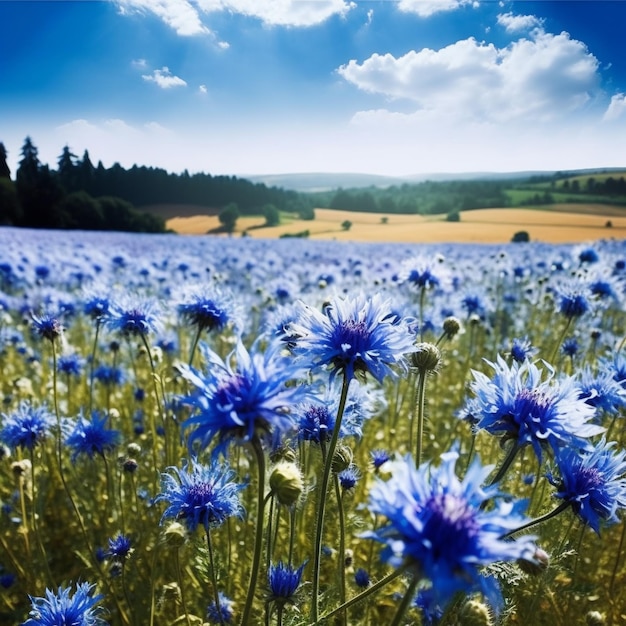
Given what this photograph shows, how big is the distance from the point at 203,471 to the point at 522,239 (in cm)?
1937

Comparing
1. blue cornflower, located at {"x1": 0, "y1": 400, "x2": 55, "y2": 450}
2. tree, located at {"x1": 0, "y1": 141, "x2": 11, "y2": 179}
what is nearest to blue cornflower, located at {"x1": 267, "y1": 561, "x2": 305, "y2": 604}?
blue cornflower, located at {"x1": 0, "y1": 400, "x2": 55, "y2": 450}

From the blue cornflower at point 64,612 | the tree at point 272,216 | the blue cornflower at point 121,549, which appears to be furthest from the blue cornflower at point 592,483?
the tree at point 272,216

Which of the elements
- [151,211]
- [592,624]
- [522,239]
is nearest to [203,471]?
[592,624]

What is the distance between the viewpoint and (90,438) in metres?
2.70

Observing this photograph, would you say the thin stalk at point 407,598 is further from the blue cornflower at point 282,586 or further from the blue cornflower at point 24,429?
the blue cornflower at point 24,429

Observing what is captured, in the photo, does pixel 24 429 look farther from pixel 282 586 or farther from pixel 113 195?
pixel 113 195

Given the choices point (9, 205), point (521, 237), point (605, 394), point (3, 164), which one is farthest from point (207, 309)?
point (521, 237)

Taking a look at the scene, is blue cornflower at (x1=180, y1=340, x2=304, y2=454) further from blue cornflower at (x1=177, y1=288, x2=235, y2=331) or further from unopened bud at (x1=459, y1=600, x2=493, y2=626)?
blue cornflower at (x1=177, y1=288, x2=235, y2=331)

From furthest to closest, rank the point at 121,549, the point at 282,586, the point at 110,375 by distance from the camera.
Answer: the point at 110,375
the point at 121,549
the point at 282,586

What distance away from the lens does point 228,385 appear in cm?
116

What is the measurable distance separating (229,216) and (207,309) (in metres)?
22.2

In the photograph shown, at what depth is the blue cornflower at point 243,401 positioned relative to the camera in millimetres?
1118

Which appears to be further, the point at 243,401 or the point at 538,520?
the point at 538,520

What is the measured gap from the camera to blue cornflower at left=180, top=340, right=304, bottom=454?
112 centimetres
